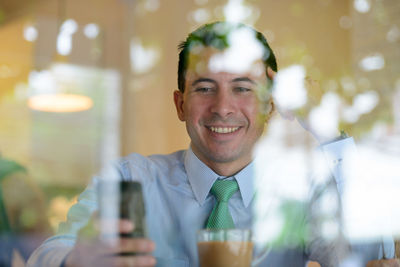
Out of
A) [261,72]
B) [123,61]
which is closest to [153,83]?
[123,61]

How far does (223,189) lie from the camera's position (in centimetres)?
78

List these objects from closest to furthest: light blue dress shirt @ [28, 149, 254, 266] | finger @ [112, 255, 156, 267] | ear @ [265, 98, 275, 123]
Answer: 1. finger @ [112, 255, 156, 267]
2. light blue dress shirt @ [28, 149, 254, 266]
3. ear @ [265, 98, 275, 123]

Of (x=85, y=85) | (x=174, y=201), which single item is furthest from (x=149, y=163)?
(x=85, y=85)

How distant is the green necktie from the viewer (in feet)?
2.51

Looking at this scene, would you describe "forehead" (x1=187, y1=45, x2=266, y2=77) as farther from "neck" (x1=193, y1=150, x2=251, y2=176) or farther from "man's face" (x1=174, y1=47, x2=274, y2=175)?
"neck" (x1=193, y1=150, x2=251, y2=176)

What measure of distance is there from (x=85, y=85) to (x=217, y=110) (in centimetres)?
24

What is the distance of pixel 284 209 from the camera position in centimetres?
91

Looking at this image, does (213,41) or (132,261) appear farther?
(213,41)

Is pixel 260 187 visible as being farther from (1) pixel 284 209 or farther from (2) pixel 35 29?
(2) pixel 35 29

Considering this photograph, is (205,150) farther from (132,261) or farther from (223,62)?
(132,261)

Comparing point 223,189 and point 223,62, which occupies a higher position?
point 223,62

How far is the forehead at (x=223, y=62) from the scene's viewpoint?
2.63 ft

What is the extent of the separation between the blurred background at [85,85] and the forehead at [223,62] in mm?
44

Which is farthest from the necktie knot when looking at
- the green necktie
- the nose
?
the nose
